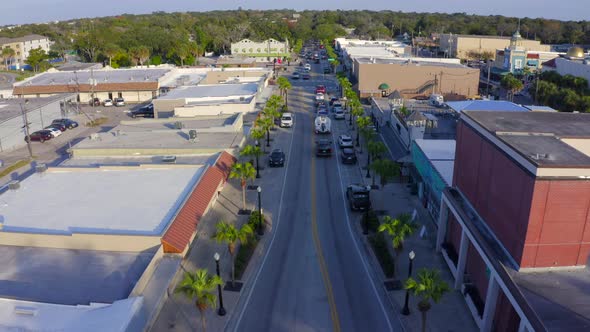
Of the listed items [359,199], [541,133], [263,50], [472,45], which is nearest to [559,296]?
[541,133]

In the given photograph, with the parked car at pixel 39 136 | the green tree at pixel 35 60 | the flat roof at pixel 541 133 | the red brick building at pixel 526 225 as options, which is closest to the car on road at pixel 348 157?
the flat roof at pixel 541 133

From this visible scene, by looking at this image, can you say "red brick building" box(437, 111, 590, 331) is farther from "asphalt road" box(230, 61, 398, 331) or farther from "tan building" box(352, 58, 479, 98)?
"tan building" box(352, 58, 479, 98)

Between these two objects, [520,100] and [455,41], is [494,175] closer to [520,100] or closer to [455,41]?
[520,100]

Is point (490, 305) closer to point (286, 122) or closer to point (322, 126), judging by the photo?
point (322, 126)

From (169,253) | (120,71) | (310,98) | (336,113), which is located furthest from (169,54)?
(169,253)

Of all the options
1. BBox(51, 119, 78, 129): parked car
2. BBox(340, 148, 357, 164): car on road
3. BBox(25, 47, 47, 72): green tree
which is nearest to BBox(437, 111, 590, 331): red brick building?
BBox(340, 148, 357, 164): car on road

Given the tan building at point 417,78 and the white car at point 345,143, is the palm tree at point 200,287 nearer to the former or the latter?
the white car at point 345,143
